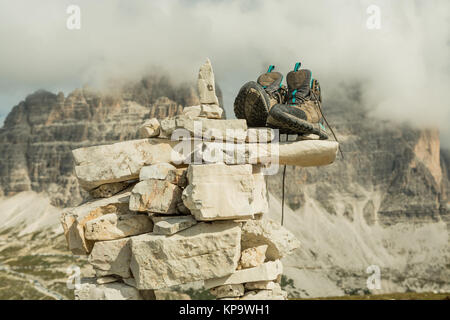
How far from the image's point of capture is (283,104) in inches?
412

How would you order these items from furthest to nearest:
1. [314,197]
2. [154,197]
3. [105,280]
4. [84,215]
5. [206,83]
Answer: [314,197], [206,83], [84,215], [105,280], [154,197]

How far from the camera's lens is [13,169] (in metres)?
196

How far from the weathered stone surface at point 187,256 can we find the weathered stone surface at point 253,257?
688 millimetres

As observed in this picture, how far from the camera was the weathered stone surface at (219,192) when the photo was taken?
861cm

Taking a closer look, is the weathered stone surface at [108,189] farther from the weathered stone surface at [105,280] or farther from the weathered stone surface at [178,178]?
the weathered stone surface at [105,280]

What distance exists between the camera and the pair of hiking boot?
33.5 ft

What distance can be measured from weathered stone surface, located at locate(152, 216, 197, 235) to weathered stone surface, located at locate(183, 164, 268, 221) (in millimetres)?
266

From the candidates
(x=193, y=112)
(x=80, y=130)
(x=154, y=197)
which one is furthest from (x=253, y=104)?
(x=80, y=130)

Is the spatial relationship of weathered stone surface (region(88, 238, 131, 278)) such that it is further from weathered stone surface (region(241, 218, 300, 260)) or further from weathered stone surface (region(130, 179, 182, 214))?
weathered stone surface (region(241, 218, 300, 260))

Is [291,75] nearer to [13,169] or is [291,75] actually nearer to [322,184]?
[322,184]

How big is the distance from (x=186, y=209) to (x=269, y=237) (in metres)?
2.03

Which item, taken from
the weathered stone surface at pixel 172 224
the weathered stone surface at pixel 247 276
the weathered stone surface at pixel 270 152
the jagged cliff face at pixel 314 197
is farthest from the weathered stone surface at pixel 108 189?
the jagged cliff face at pixel 314 197

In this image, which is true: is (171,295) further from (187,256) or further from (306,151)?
(187,256)
